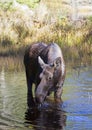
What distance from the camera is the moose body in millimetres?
10445

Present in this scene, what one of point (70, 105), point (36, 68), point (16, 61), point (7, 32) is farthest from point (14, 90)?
point (7, 32)

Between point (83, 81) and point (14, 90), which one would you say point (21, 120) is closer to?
point (14, 90)

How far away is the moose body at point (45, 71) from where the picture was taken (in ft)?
34.3

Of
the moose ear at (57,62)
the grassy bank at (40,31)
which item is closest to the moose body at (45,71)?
the moose ear at (57,62)

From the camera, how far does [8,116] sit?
10000mm

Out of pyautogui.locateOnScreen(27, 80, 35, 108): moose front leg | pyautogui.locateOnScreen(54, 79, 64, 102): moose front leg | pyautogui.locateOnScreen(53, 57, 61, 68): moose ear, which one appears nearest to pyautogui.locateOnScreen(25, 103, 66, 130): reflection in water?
pyautogui.locateOnScreen(54, 79, 64, 102): moose front leg

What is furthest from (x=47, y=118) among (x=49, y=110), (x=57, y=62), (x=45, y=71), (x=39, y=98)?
(x=57, y=62)

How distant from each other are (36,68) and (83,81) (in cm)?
336

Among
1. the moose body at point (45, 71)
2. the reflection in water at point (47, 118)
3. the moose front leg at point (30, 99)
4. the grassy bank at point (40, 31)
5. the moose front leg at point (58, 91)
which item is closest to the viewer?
the reflection in water at point (47, 118)

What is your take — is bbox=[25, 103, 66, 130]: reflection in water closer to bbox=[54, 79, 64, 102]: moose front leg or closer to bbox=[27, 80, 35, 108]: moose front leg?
bbox=[54, 79, 64, 102]: moose front leg

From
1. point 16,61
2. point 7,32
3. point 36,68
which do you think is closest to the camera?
point 36,68

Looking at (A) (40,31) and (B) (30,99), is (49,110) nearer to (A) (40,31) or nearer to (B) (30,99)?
(B) (30,99)

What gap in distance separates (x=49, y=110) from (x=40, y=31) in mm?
14165

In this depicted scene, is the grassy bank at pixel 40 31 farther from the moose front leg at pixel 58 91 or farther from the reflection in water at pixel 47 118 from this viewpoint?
the reflection in water at pixel 47 118
